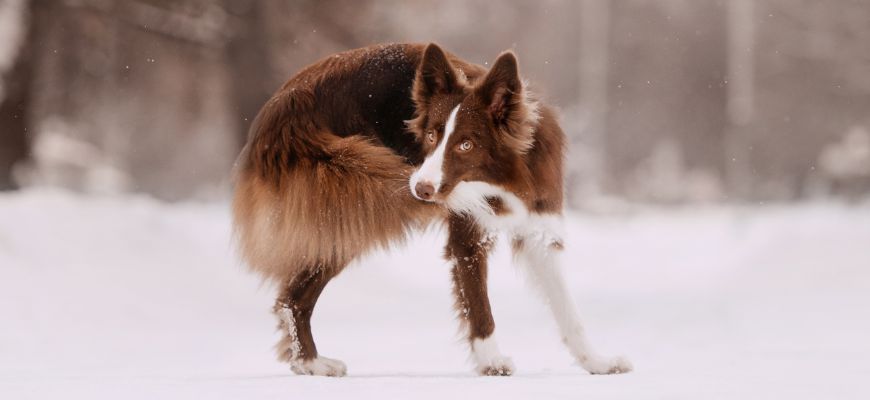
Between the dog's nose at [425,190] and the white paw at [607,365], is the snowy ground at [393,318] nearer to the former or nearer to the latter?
the white paw at [607,365]

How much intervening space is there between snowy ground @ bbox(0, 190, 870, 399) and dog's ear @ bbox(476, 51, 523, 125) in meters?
0.85

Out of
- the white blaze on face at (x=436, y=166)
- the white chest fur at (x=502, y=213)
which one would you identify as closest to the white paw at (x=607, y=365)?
the white chest fur at (x=502, y=213)

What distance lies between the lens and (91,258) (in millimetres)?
10648

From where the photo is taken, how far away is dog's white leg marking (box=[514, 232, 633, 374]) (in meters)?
5.94

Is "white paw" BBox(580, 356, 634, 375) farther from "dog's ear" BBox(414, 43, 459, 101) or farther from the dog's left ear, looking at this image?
"dog's ear" BBox(414, 43, 459, 101)

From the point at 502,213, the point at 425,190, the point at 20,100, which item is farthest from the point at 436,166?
the point at 20,100

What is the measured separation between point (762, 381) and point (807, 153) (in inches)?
950

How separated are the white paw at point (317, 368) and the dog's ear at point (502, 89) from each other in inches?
63.2

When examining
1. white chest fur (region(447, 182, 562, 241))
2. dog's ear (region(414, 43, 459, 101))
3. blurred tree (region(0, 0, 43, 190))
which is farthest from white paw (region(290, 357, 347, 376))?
blurred tree (region(0, 0, 43, 190))

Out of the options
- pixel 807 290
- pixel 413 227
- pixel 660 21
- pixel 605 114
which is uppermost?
pixel 660 21

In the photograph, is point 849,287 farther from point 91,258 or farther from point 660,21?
point 660,21

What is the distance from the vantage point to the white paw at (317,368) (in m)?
5.78

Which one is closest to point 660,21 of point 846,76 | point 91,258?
point 846,76

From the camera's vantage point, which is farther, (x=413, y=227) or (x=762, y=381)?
(x=413, y=227)
